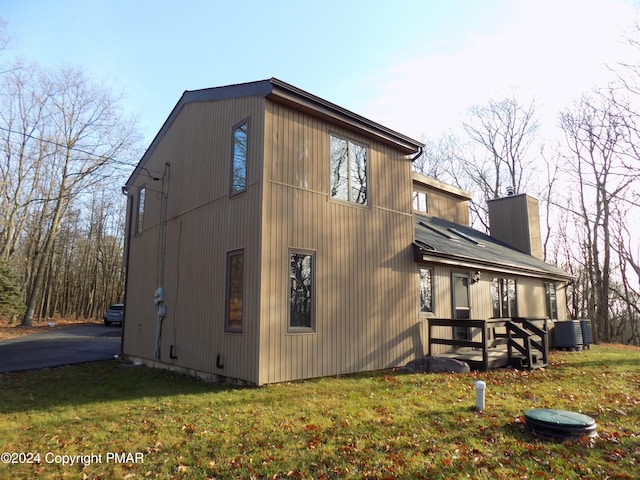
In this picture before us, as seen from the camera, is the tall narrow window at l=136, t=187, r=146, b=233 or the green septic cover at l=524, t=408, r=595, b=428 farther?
the tall narrow window at l=136, t=187, r=146, b=233

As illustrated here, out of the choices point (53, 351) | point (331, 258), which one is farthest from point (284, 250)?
point (53, 351)

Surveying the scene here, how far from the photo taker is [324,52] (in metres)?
9.91

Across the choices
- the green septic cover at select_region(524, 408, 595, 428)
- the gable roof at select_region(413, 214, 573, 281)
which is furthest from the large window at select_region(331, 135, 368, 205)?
the green septic cover at select_region(524, 408, 595, 428)

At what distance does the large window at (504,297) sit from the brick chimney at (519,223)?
5404mm

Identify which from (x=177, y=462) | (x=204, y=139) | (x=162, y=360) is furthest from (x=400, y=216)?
(x=177, y=462)

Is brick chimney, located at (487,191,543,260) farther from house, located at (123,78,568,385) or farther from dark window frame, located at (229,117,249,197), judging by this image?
dark window frame, located at (229,117,249,197)

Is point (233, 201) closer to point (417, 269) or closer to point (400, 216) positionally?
point (400, 216)

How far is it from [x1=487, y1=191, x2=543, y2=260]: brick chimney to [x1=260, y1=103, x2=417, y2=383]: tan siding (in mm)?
11047

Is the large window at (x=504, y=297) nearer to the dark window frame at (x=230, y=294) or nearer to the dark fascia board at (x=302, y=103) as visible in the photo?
the dark fascia board at (x=302, y=103)

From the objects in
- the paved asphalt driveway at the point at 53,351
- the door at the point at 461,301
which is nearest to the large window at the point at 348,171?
the door at the point at 461,301

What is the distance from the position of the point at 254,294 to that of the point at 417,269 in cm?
484

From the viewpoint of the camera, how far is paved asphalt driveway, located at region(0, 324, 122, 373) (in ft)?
37.1

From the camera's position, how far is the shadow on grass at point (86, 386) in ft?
22.9

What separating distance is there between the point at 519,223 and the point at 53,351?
1933 cm
